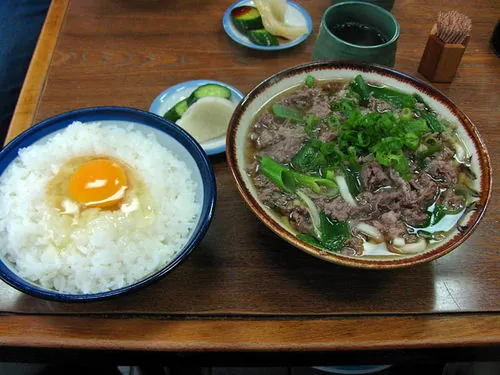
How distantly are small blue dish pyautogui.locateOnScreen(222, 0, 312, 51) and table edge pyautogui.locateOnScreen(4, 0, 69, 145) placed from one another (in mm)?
968

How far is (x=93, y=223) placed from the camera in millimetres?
1533

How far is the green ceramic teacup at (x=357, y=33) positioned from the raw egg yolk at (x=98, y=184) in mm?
1119

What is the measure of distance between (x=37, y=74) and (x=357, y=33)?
1.65m

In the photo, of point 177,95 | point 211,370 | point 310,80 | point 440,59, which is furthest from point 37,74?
point 440,59

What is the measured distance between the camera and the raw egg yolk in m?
1.60

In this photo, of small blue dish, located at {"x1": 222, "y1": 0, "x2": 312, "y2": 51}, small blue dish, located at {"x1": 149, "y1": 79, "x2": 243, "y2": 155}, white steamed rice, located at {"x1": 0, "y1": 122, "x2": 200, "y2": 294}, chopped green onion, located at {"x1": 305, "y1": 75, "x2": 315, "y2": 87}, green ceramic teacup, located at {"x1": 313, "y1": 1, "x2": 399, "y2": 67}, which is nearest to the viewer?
white steamed rice, located at {"x1": 0, "y1": 122, "x2": 200, "y2": 294}

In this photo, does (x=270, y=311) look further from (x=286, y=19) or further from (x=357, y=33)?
(x=286, y=19)

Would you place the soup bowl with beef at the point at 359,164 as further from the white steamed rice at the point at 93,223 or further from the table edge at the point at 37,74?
the table edge at the point at 37,74

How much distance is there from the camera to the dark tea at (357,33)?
85.3 inches

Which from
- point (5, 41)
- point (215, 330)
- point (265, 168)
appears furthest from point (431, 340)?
point (5, 41)

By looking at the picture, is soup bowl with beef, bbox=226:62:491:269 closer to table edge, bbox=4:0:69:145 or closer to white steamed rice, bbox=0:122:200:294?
white steamed rice, bbox=0:122:200:294

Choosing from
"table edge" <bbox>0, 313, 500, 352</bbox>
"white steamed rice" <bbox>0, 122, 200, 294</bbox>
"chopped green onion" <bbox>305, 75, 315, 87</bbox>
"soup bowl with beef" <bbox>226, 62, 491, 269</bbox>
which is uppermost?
"chopped green onion" <bbox>305, 75, 315, 87</bbox>

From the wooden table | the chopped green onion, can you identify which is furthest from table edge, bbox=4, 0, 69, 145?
the chopped green onion

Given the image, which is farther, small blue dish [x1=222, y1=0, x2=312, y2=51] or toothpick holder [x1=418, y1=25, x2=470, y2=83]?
small blue dish [x1=222, y1=0, x2=312, y2=51]
